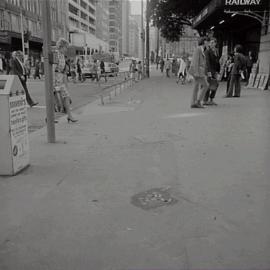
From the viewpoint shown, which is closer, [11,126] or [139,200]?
[139,200]

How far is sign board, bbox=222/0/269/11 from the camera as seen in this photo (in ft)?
61.9

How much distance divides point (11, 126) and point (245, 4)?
16487 mm

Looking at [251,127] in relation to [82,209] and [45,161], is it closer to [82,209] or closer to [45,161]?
[45,161]

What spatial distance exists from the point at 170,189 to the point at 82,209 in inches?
46.1

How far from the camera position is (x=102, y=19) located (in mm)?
161625

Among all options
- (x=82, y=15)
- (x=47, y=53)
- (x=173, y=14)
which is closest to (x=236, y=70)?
(x=47, y=53)

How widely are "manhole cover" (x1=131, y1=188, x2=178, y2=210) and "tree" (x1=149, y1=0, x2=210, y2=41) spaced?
3112cm

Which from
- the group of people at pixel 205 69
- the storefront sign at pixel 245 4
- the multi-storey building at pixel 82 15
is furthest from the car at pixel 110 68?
the multi-storey building at pixel 82 15

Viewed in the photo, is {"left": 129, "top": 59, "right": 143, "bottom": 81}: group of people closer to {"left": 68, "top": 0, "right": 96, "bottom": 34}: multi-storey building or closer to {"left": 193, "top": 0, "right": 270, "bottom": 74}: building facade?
{"left": 193, "top": 0, "right": 270, "bottom": 74}: building facade

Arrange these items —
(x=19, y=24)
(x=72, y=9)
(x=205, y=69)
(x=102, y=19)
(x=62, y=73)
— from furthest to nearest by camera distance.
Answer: (x=102, y=19), (x=72, y=9), (x=19, y=24), (x=205, y=69), (x=62, y=73)

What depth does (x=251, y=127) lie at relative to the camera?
29.6 feet

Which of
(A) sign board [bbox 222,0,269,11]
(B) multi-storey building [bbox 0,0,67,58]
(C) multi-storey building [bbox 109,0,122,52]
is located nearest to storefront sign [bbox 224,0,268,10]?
(A) sign board [bbox 222,0,269,11]

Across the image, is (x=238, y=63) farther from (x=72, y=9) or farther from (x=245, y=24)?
(x=72, y=9)

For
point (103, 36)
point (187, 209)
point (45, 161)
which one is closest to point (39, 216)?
point (187, 209)
